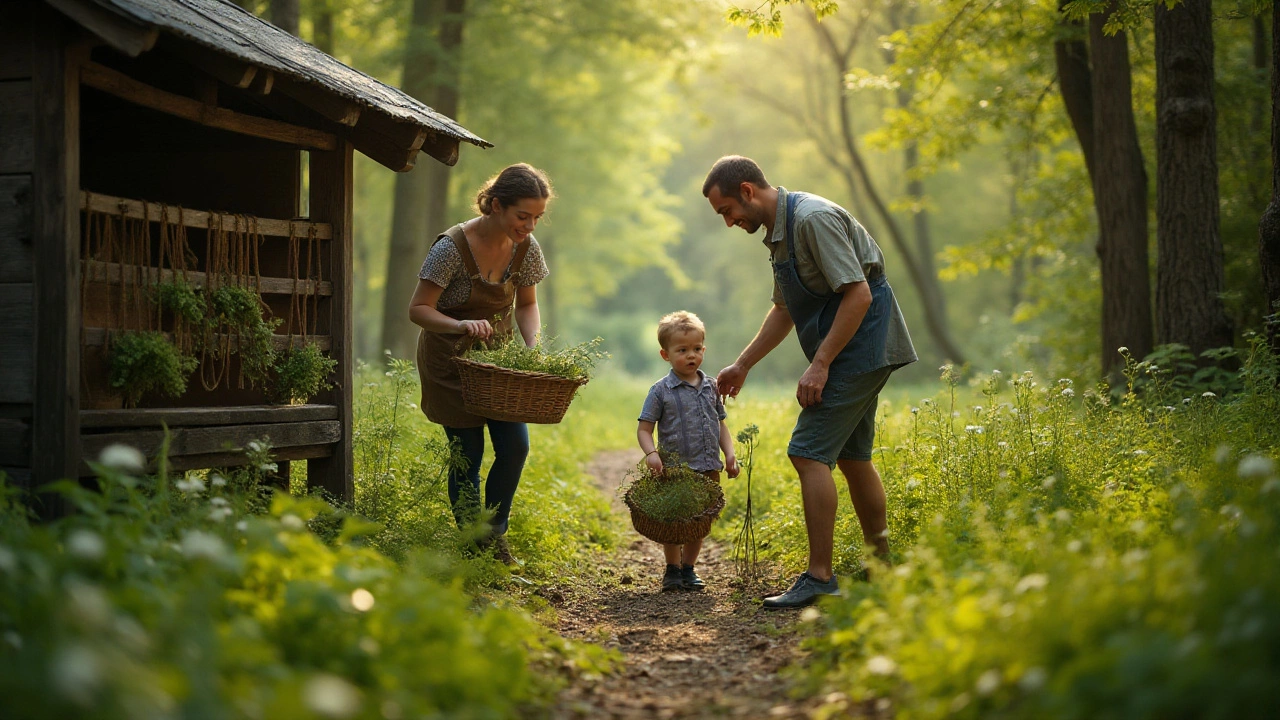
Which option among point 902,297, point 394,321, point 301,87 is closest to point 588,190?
point 394,321

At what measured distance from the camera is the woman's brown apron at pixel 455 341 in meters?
5.90

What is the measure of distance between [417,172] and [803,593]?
32.1 ft

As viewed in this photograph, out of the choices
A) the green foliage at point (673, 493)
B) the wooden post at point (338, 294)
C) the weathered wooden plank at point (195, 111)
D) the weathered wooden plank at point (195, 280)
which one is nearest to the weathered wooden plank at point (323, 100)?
the weathered wooden plank at point (195, 111)

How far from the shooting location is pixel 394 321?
43.8 feet

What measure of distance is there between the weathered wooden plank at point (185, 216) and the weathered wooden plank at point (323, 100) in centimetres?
76

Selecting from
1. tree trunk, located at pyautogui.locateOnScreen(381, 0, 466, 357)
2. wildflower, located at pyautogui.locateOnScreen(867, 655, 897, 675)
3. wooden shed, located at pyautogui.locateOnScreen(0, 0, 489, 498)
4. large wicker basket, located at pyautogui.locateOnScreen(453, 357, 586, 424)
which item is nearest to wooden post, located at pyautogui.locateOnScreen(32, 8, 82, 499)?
wooden shed, located at pyautogui.locateOnScreen(0, 0, 489, 498)

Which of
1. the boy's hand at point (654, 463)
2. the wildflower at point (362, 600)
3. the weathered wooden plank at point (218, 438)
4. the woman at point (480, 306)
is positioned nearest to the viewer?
the wildflower at point (362, 600)

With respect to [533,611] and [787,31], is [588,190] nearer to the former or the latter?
[787,31]

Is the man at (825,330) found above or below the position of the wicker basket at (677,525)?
above

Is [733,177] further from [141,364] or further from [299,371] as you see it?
[141,364]

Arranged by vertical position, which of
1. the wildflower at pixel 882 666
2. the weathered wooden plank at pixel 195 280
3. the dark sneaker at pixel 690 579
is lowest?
the dark sneaker at pixel 690 579

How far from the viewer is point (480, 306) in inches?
238

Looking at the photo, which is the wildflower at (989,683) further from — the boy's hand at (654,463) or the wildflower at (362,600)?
the boy's hand at (654,463)

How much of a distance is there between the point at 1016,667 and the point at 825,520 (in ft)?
8.39
